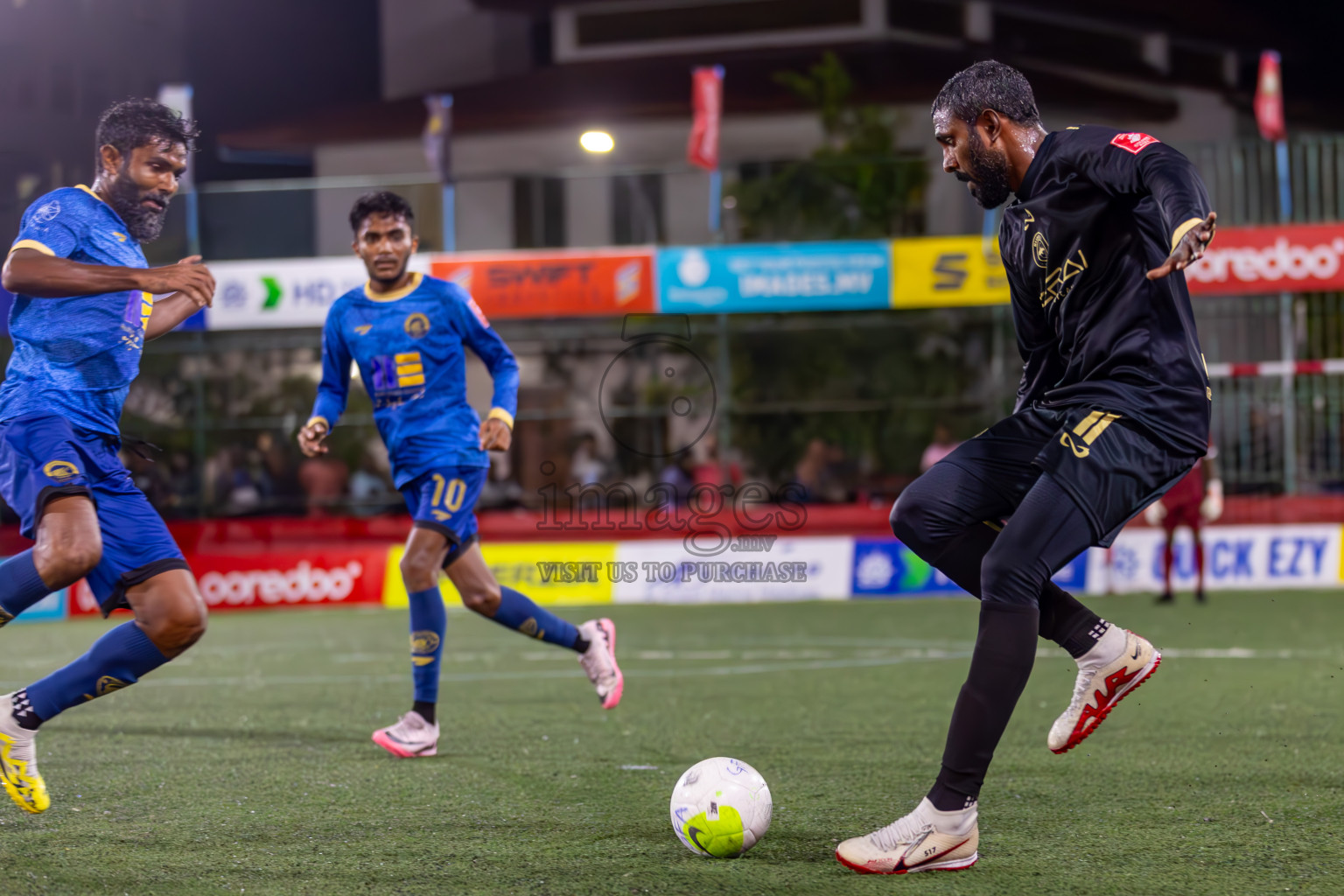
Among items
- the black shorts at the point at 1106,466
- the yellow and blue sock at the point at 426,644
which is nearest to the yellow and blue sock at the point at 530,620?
the yellow and blue sock at the point at 426,644

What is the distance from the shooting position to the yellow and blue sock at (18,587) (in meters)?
4.23

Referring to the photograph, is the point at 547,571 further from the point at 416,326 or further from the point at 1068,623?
the point at 1068,623

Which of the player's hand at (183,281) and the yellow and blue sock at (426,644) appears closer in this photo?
the player's hand at (183,281)

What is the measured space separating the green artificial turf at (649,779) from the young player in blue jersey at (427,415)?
1.59 feet

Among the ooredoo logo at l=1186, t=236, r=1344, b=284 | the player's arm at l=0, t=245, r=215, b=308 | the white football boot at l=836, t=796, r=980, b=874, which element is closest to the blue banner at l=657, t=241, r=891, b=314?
the ooredoo logo at l=1186, t=236, r=1344, b=284

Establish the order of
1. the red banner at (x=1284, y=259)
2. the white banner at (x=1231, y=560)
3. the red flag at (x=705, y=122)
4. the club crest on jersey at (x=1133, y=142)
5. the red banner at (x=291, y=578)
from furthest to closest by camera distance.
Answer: the red flag at (x=705, y=122), the red banner at (x=1284, y=259), the red banner at (x=291, y=578), the white banner at (x=1231, y=560), the club crest on jersey at (x=1133, y=142)

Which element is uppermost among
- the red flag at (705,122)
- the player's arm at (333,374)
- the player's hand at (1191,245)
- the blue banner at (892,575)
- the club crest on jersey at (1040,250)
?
the red flag at (705,122)

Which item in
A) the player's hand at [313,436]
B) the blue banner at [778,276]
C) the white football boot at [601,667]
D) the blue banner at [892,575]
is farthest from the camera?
the blue banner at [778,276]

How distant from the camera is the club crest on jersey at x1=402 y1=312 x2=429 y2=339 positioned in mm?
5926

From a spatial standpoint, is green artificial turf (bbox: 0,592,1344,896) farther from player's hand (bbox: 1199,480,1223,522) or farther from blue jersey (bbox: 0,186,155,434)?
player's hand (bbox: 1199,480,1223,522)

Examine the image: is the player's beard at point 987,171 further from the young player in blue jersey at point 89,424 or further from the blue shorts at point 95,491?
the blue shorts at point 95,491

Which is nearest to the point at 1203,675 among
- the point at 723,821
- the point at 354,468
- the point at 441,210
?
the point at 723,821

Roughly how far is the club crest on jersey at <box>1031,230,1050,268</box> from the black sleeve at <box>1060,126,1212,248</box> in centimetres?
21

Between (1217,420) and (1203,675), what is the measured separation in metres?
11.5
